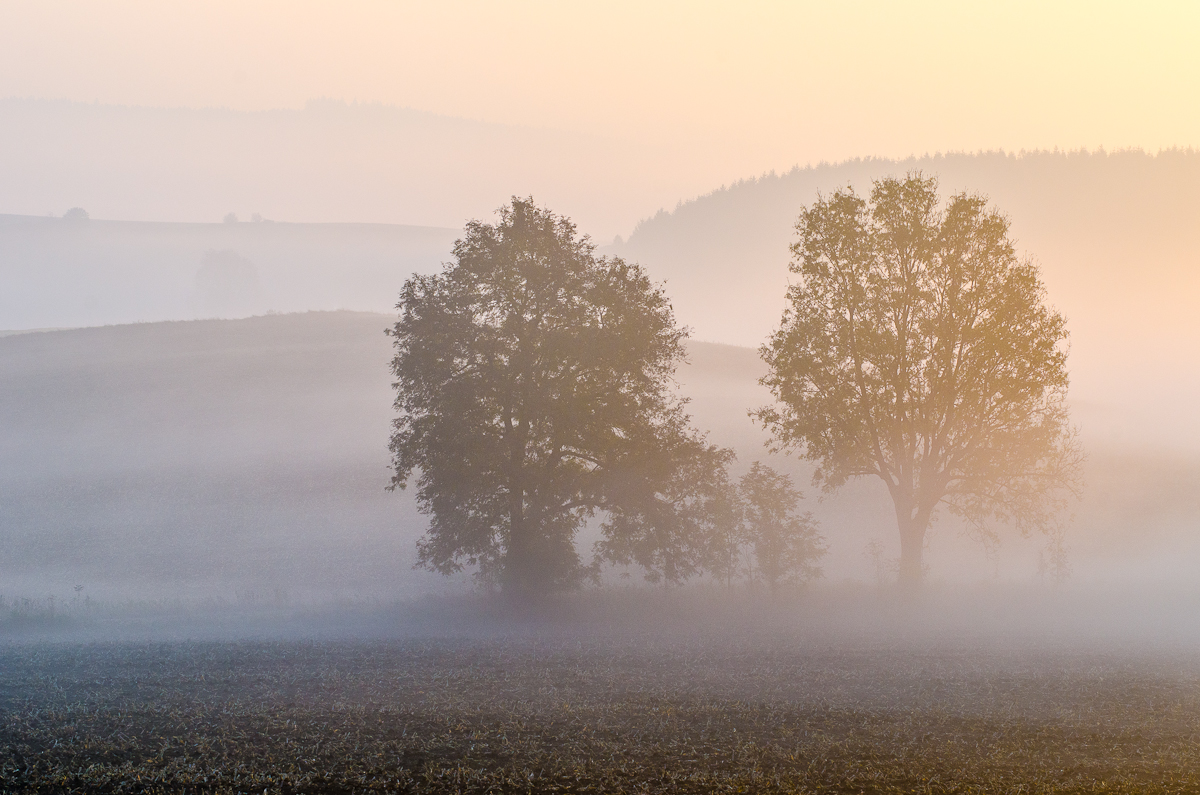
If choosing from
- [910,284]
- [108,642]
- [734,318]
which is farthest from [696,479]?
[734,318]

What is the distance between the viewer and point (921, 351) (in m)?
26.7

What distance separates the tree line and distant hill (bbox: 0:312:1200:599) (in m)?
6.92

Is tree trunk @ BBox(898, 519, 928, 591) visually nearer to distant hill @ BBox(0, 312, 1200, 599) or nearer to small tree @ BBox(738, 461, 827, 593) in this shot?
small tree @ BBox(738, 461, 827, 593)

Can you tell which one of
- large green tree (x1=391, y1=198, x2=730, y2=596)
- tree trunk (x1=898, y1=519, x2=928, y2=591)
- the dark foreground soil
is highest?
large green tree (x1=391, y1=198, x2=730, y2=596)

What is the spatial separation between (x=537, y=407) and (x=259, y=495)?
72.9 feet

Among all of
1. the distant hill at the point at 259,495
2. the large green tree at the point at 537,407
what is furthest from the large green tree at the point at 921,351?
the distant hill at the point at 259,495

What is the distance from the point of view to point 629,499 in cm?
2692

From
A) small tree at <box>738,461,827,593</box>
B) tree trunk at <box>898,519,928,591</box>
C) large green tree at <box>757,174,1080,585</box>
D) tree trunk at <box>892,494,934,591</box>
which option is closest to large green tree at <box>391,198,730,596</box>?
small tree at <box>738,461,827,593</box>

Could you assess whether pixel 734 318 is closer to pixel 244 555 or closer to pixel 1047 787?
pixel 244 555

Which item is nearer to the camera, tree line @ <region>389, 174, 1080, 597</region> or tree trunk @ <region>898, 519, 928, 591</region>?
tree line @ <region>389, 174, 1080, 597</region>

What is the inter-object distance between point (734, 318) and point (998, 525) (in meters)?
Result: 160

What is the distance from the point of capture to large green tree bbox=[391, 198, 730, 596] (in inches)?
1024

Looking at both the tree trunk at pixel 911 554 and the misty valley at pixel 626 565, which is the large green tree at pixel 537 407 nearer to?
the misty valley at pixel 626 565

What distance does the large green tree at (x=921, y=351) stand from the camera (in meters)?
26.1
